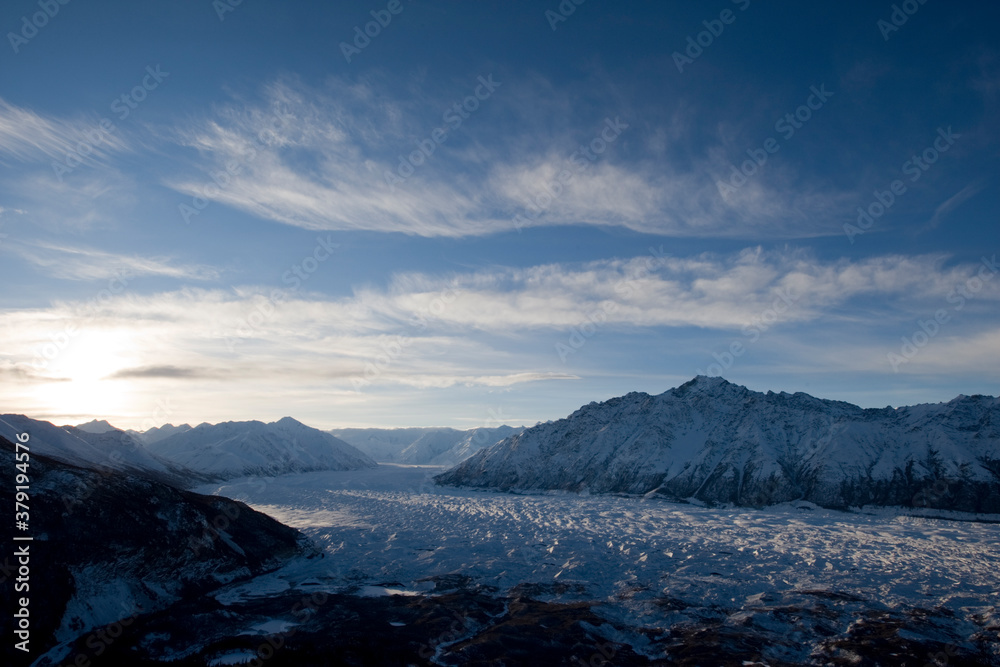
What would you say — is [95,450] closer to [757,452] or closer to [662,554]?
[662,554]

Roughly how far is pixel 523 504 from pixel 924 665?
78.1 metres

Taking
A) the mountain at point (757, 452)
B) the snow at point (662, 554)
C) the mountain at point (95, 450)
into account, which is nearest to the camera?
the snow at point (662, 554)

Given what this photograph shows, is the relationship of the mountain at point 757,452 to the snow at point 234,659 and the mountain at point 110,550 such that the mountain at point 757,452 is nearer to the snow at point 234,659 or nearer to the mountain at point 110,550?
the mountain at point 110,550

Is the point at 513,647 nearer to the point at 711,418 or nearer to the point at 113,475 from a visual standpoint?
the point at 113,475

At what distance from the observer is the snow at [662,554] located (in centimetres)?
4028

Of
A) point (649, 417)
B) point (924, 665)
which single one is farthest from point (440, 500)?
point (924, 665)

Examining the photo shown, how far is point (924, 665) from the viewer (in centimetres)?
2628

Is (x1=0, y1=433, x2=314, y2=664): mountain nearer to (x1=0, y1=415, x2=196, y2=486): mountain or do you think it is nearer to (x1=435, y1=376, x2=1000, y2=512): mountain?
(x1=0, y1=415, x2=196, y2=486): mountain

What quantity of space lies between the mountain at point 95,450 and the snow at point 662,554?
237ft

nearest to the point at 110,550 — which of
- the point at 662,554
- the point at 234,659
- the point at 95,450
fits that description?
the point at 234,659

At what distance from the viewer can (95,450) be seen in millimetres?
146875

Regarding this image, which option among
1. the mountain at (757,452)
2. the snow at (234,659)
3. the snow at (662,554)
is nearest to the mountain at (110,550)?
the snow at (662,554)

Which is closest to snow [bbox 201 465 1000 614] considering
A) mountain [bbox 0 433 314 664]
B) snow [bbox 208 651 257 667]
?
A: mountain [bbox 0 433 314 664]

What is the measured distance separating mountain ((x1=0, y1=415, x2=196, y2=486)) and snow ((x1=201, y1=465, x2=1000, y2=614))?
2846 inches
